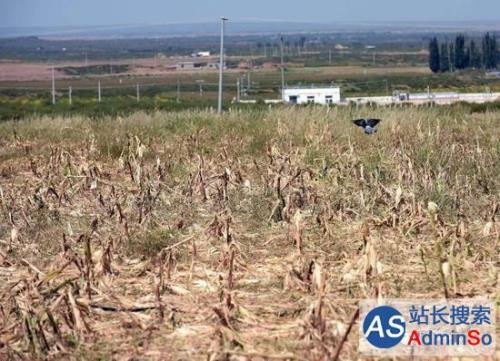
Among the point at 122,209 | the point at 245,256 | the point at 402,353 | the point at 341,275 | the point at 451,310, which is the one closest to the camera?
the point at 402,353

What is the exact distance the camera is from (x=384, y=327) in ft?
11.6

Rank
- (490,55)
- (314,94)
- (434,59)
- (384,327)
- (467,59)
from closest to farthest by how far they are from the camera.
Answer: (384,327) < (314,94) < (434,59) < (490,55) < (467,59)

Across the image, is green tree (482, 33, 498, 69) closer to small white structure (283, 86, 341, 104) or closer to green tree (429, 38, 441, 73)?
green tree (429, 38, 441, 73)

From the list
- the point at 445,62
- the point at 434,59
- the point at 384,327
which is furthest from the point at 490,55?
the point at 384,327

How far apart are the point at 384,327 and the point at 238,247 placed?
111 centimetres

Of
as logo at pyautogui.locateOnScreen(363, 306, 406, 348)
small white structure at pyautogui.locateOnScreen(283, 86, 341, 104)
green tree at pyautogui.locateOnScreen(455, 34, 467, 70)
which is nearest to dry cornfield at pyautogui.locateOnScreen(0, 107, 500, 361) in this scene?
as logo at pyautogui.locateOnScreen(363, 306, 406, 348)

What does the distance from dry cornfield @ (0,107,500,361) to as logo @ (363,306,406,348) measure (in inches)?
2.7

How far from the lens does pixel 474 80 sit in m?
66.9

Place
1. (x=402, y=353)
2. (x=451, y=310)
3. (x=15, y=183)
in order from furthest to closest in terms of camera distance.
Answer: (x=15, y=183), (x=451, y=310), (x=402, y=353)

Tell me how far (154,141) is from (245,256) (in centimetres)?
480

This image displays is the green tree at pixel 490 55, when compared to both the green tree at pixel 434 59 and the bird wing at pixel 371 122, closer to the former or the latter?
the green tree at pixel 434 59

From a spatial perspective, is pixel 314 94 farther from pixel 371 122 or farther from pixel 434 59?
pixel 434 59

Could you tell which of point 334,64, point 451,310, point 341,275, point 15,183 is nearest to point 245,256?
point 341,275

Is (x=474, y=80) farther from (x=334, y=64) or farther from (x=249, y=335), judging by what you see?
(x=249, y=335)
